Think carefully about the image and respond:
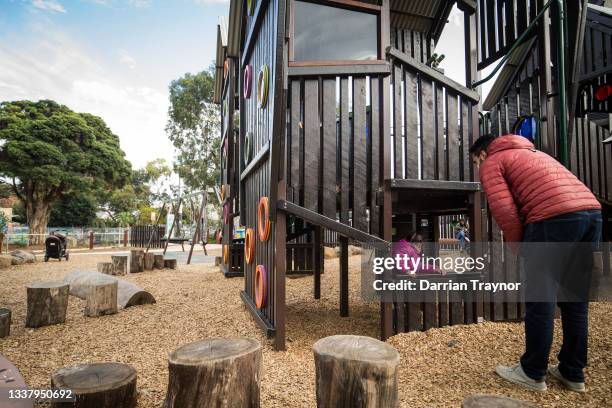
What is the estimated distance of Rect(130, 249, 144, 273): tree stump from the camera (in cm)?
1112

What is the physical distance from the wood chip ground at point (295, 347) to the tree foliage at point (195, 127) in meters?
21.6

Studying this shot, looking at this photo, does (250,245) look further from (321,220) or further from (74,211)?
(74,211)

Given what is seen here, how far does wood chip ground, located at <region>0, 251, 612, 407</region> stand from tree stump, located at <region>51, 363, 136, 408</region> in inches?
16.6

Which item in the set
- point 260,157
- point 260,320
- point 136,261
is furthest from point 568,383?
point 136,261

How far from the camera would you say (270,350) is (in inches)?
149

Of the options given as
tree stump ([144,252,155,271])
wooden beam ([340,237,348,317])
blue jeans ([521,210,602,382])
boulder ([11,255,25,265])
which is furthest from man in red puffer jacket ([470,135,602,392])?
boulder ([11,255,25,265])

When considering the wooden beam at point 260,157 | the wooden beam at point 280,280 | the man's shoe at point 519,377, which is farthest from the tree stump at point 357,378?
the wooden beam at point 260,157

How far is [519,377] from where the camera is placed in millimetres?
2711

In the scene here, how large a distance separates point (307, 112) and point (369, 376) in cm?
284

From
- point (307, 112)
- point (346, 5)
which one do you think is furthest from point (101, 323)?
point (346, 5)

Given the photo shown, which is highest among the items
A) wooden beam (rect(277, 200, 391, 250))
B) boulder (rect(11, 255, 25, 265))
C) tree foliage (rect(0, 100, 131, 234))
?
tree foliage (rect(0, 100, 131, 234))

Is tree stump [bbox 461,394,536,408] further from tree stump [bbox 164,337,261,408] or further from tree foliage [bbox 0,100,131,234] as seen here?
tree foliage [bbox 0,100,131,234]

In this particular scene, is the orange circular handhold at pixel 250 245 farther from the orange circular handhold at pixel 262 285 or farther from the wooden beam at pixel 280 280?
the wooden beam at pixel 280 280

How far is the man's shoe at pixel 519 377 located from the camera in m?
2.62
